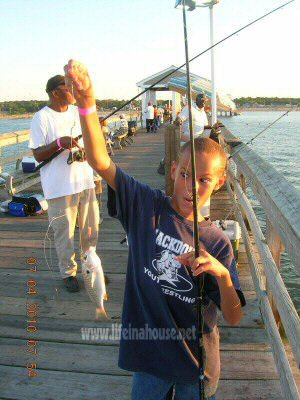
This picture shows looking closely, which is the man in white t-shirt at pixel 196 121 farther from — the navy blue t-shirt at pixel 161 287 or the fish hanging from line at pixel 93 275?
the navy blue t-shirt at pixel 161 287

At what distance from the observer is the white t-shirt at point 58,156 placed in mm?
3514

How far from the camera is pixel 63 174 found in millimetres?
3609

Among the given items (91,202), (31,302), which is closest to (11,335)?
(31,302)

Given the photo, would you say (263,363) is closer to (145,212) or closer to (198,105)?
(145,212)

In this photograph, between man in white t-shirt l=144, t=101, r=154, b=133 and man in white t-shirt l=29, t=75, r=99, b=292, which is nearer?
man in white t-shirt l=29, t=75, r=99, b=292

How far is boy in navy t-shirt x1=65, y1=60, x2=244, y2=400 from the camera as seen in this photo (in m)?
1.62

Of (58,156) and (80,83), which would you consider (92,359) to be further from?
(80,83)

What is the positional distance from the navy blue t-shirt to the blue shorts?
42 mm

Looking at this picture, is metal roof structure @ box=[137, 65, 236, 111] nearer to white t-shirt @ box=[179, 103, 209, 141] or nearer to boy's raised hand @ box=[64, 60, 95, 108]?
white t-shirt @ box=[179, 103, 209, 141]

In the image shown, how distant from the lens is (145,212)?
5.59 feet

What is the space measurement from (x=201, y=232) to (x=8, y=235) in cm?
431

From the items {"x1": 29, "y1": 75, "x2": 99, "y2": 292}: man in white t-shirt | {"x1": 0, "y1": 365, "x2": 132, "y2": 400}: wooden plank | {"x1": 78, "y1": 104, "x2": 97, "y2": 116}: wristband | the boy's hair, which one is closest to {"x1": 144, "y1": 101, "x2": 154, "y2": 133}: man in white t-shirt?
{"x1": 29, "y1": 75, "x2": 99, "y2": 292}: man in white t-shirt

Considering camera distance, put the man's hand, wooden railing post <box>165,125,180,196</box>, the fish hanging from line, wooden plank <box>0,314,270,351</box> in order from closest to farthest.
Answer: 1. the fish hanging from line
2. wooden plank <box>0,314,270,351</box>
3. the man's hand
4. wooden railing post <box>165,125,180,196</box>
